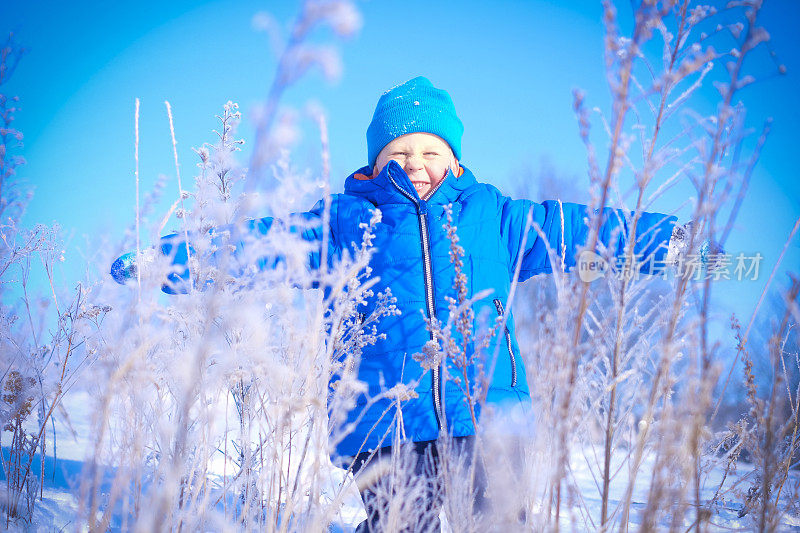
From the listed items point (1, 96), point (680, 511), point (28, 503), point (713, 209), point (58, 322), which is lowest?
point (28, 503)

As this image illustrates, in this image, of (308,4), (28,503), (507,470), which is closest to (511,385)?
(507,470)

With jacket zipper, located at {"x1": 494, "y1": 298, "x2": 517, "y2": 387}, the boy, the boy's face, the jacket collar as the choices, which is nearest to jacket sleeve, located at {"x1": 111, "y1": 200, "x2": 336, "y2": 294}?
the boy

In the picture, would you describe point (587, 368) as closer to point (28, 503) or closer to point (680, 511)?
point (680, 511)

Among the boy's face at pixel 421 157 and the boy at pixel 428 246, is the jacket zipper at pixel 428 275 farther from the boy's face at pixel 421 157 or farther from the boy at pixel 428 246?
the boy's face at pixel 421 157

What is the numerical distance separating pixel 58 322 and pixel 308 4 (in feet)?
6.52

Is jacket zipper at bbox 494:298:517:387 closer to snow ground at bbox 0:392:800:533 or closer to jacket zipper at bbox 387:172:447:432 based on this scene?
jacket zipper at bbox 387:172:447:432

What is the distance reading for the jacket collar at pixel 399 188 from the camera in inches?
85.6

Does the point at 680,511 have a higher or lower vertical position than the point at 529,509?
higher

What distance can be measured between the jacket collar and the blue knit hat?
0.27m

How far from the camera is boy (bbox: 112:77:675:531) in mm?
1805

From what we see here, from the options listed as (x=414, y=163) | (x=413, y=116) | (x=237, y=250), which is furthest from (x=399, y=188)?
(x=237, y=250)

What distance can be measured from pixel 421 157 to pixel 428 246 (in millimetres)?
552

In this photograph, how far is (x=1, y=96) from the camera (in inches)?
60.5

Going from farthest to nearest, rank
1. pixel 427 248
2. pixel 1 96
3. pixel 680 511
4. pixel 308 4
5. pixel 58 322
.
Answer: pixel 427 248, pixel 58 322, pixel 1 96, pixel 680 511, pixel 308 4
